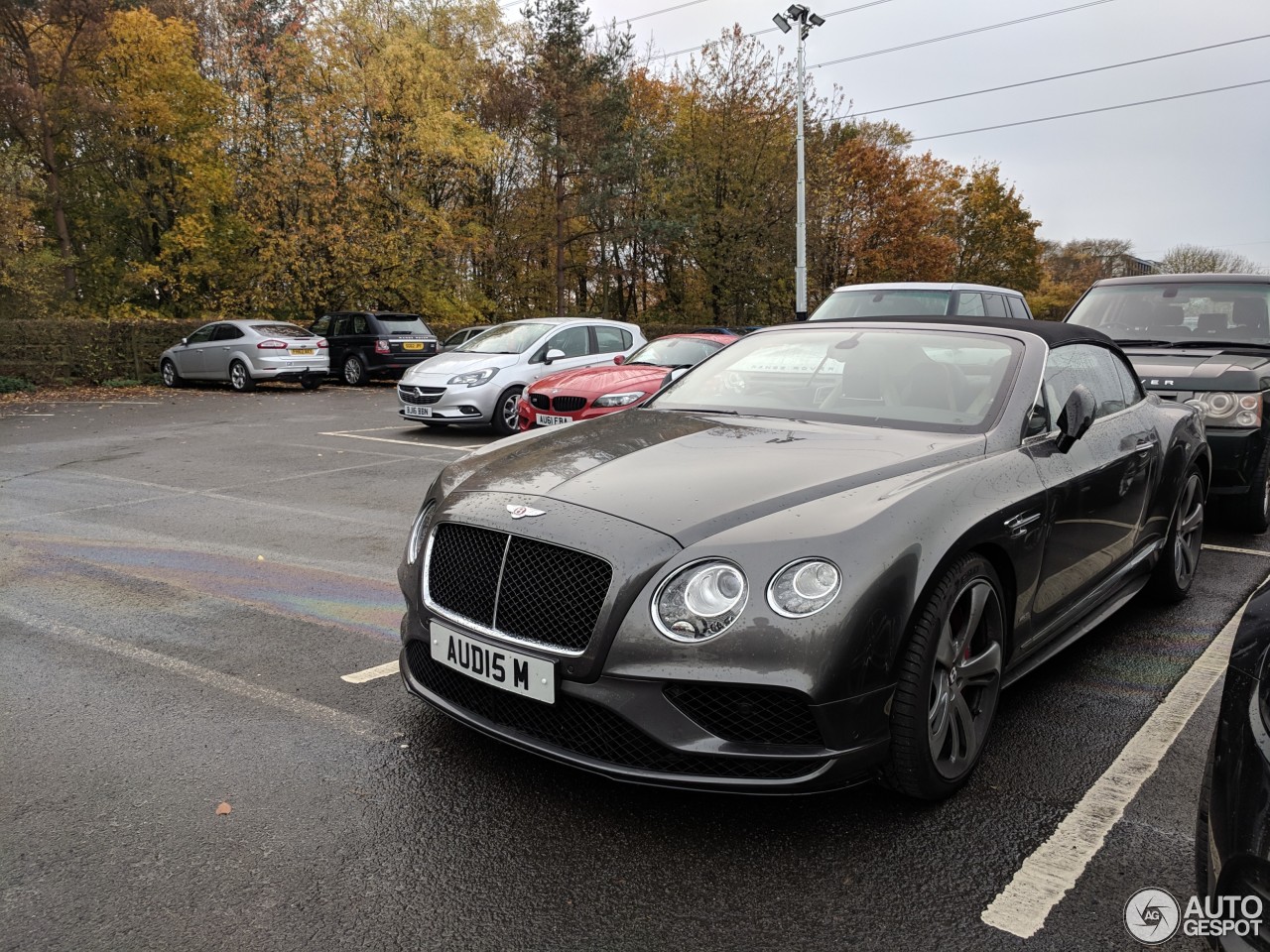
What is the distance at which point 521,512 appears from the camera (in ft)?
9.59

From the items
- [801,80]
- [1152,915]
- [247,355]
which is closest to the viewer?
[1152,915]

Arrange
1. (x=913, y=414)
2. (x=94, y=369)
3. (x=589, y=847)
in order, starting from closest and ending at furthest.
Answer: (x=589, y=847), (x=913, y=414), (x=94, y=369)

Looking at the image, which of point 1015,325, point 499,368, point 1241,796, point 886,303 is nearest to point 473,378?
point 499,368

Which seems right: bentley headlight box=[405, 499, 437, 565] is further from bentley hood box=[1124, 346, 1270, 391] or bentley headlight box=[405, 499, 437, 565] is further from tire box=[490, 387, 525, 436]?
tire box=[490, 387, 525, 436]

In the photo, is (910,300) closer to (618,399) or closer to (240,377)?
(618,399)

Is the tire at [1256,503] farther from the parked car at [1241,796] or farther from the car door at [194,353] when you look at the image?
the car door at [194,353]

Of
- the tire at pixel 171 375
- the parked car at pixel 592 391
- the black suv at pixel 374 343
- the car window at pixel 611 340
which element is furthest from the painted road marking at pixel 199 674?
the tire at pixel 171 375

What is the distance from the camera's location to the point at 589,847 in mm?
2652

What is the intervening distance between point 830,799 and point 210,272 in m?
27.2

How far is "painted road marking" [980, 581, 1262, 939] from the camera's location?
238 cm

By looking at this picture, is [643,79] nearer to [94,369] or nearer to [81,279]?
[81,279]

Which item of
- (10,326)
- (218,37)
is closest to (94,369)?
(10,326)

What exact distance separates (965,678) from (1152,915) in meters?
0.82

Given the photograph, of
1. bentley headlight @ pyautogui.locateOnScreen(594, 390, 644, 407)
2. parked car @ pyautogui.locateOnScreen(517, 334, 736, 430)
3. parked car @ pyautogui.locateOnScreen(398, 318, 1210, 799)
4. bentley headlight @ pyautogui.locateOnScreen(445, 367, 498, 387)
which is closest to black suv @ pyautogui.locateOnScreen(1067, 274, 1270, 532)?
parked car @ pyautogui.locateOnScreen(398, 318, 1210, 799)
